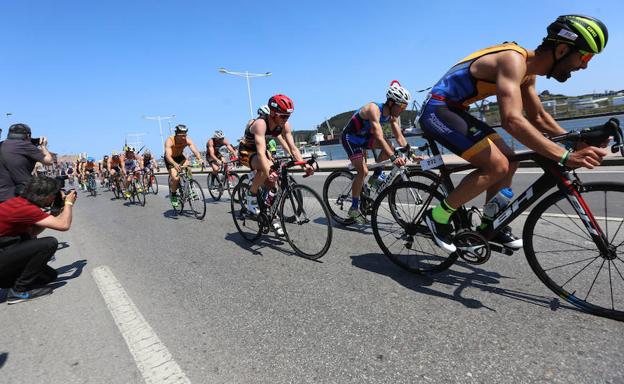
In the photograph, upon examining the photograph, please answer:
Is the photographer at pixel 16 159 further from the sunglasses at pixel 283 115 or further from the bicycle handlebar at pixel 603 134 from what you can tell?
the bicycle handlebar at pixel 603 134

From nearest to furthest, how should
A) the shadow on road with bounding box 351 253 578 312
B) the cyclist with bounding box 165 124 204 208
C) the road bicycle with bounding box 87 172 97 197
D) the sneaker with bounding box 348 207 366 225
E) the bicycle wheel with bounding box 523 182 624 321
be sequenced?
the bicycle wheel with bounding box 523 182 624 321
the shadow on road with bounding box 351 253 578 312
the sneaker with bounding box 348 207 366 225
the cyclist with bounding box 165 124 204 208
the road bicycle with bounding box 87 172 97 197

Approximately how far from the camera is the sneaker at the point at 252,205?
5145mm

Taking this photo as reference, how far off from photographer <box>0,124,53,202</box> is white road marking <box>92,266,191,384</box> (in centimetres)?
191

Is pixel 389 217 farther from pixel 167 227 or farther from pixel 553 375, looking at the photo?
pixel 167 227

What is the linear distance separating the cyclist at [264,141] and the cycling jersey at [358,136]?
925 mm

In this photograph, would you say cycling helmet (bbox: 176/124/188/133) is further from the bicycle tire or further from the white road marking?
the white road marking

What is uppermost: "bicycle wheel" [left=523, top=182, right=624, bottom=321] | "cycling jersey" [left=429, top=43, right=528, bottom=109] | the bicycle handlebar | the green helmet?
the green helmet

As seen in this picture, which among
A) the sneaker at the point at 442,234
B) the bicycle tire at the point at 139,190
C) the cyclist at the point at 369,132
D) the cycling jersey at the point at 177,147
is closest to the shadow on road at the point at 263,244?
the cyclist at the point at 369,132

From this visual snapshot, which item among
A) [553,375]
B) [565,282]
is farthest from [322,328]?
[565,282]

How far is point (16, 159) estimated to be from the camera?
4.46m

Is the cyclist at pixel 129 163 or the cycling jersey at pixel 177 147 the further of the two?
the cyclist at pixel 129 163

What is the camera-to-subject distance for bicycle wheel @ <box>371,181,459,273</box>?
3410 millimetres

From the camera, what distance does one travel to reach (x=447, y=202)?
296cm

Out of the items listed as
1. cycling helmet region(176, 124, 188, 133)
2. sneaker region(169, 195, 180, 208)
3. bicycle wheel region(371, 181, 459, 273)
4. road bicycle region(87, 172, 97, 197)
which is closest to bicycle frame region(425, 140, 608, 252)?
bicycle wheel region(371, 181, 459, 273)
